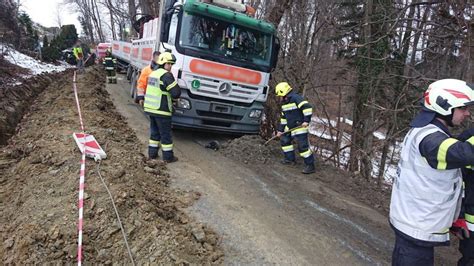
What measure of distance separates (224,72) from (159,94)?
198 cm

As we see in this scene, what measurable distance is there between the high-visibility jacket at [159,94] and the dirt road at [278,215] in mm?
1045

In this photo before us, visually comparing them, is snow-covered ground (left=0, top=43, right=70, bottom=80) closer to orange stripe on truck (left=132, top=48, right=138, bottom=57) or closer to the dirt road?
orange stripe on truck (left=132, top=48, right=138, bottom=57)

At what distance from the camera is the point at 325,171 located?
7.57m

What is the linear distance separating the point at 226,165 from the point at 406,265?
15.1ft

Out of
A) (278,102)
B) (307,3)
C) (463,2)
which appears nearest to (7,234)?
(463,2)

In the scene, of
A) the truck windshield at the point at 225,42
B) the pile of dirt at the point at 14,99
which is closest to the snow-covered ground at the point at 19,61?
the pile of dirt at the point at 14,99

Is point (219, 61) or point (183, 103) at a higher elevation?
point (219, 61)

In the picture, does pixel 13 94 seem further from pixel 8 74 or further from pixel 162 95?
pixel 162 95

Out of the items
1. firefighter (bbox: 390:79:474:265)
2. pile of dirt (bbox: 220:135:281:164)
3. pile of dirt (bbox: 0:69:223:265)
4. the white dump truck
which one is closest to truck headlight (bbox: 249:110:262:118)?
the white dump truck

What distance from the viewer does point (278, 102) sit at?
35.3 ft

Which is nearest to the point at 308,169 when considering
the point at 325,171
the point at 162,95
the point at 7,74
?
the point at 325,171

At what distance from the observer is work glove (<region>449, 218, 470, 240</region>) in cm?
305

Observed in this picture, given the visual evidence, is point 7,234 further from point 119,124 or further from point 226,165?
point 119,124

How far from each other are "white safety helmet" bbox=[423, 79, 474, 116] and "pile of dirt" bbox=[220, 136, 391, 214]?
3.41 meters
